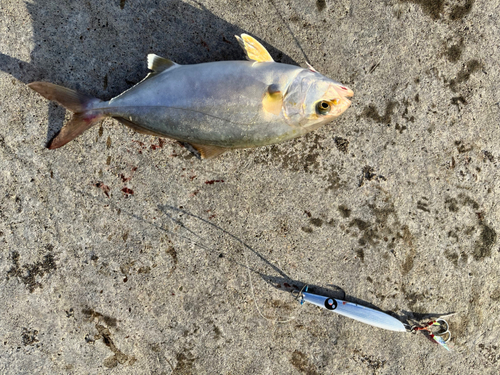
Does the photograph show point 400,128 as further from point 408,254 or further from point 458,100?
point 408,254

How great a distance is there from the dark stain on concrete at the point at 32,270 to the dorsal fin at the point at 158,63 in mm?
1710

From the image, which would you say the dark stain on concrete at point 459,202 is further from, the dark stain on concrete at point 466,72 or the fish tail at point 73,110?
the fish tail at point 73,110

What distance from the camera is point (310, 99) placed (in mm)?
2246

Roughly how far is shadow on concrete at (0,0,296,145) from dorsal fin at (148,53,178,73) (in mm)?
239

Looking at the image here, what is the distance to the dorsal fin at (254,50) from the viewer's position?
236cm

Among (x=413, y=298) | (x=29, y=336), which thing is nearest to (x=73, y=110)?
(x=29, y=336)

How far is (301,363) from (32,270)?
2475 millimetres

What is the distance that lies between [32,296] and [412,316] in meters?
3.34

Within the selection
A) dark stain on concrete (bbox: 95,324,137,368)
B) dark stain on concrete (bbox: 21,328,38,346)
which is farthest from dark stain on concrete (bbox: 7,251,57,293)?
dark stain on concrete (bbox: 95,324,137,368)

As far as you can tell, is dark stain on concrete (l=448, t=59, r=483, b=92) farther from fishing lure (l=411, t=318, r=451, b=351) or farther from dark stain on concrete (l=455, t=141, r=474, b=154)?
fishing lure (l=411, t=318, r=451, b=351)

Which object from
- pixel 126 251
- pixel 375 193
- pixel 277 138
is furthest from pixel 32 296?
pixel 375 193

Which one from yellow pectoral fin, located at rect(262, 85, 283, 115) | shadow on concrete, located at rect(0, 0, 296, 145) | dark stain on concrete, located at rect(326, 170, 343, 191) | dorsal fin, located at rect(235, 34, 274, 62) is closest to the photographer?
yellow pectoral fin, located at rect(262, 85, 283, 115)

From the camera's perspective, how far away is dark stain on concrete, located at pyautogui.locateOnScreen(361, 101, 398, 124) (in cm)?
267

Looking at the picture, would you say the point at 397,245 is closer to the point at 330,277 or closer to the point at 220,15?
the point at 330,277
